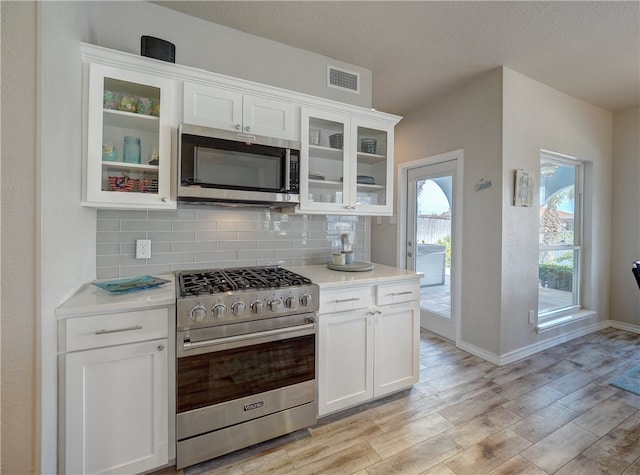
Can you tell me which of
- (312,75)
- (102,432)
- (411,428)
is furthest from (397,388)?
(312,75)

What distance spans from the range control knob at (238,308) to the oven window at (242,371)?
21 cm

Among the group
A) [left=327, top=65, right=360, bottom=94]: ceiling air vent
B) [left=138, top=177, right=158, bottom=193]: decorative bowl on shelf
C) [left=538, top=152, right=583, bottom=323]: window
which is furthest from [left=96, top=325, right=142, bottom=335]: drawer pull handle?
[left=538, top=152, right=583, bottom=323]: window

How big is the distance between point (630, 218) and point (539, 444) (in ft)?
11.7

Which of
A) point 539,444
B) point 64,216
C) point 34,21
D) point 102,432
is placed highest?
point 34,21

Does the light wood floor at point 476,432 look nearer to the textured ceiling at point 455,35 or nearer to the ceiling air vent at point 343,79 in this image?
the ceiling air vent at point 343,79

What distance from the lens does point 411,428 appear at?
1887 mm

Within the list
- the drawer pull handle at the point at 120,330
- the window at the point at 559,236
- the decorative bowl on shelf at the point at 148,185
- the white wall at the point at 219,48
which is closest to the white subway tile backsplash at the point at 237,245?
the decorative bowl on shelf at the point at 148,185

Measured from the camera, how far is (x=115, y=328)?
137 cm

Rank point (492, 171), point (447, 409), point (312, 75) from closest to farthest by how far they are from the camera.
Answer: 1. point (447, 409)
2. point (312, 75)
3. point (492, 171)

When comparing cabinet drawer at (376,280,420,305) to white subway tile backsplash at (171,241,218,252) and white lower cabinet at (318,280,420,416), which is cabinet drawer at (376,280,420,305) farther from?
white subway tile backsplash at (171,241,218,252)

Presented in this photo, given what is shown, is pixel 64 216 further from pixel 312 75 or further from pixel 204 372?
pixel 312 75

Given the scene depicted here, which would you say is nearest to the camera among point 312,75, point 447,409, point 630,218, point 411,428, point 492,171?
point 411,428

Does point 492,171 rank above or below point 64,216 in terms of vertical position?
above

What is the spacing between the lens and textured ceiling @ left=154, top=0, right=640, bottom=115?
6.61 feet
